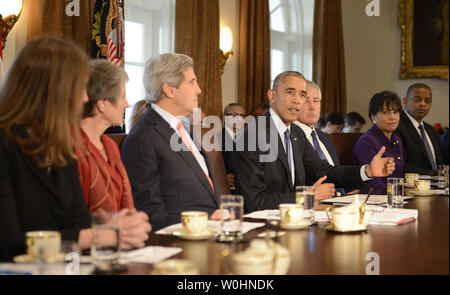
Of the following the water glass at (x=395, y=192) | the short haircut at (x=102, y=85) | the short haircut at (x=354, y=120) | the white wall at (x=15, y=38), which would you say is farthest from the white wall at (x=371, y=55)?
the short haircut at (x=102, y=85)

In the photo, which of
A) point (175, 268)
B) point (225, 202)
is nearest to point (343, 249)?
point (225, 202)

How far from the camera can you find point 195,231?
202 cm

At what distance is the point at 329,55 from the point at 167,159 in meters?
7.75

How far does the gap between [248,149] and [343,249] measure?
159cm

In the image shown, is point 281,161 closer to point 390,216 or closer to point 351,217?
point 390,216

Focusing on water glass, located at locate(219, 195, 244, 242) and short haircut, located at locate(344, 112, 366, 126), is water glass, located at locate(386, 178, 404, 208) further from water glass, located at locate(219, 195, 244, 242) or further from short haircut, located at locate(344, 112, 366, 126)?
short haircut, located at locate(344, 112, 366, 126)

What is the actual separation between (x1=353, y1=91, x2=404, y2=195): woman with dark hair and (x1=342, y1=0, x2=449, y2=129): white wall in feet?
18.2

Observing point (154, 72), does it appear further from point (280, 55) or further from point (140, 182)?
point (280, 55)

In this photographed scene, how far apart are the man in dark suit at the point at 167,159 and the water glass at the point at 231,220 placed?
540 mm

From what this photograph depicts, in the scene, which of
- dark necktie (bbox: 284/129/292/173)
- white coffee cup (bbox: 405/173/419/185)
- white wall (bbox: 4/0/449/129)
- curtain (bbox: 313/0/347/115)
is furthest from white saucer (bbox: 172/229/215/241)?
white wall (bbox: 4/0/449/129)

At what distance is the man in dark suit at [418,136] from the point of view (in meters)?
5.19

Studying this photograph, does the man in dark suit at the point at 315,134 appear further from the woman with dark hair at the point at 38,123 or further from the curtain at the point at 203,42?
the curtain at the point at 203,42

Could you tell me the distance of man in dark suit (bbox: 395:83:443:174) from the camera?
17.0 ft

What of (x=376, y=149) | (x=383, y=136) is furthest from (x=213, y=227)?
(x=383, y=136)
